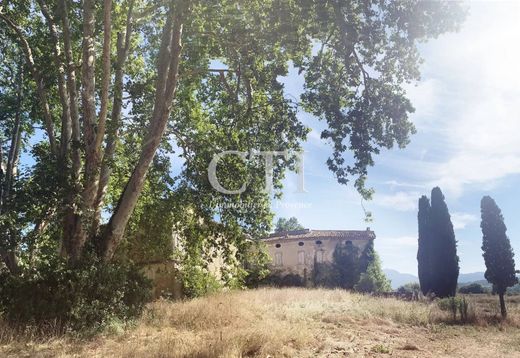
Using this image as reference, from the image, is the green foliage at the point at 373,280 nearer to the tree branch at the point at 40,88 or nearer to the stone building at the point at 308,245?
the stone building at the point at 308,245

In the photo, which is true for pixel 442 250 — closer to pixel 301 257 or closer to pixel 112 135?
pixel 301 257

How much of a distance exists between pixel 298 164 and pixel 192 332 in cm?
689

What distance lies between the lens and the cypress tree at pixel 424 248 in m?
35.7

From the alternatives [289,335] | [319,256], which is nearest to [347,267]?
[319,256]

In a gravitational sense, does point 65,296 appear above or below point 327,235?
below

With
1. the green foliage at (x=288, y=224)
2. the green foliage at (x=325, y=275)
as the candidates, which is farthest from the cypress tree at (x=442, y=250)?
the green foliage at (x=288, y=224)

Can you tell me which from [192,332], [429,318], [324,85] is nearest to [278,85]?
[324,85]

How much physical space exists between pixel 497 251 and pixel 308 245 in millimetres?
30424

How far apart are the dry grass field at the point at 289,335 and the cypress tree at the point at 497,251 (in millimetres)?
7367

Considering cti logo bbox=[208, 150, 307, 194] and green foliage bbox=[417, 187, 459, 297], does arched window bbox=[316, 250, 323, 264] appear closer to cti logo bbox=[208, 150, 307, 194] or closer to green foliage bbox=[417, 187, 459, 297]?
green foliage bbox=[417, 187, 459, 297]

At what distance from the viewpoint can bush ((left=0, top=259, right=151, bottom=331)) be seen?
10.3 metres

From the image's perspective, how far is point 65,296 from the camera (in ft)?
34.9

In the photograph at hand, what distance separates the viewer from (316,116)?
47.1ft

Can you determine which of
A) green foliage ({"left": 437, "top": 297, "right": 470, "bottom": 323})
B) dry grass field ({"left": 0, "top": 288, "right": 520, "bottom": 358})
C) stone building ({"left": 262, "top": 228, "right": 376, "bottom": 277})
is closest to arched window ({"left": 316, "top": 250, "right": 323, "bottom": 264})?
stone building ({"left": 262, "top": 228, "right": 376, "bottom": 277})
